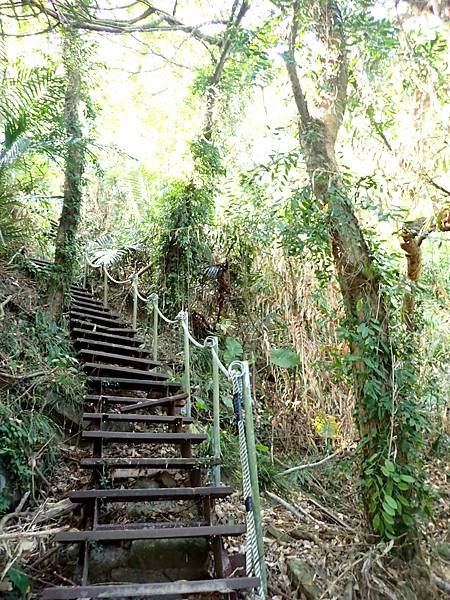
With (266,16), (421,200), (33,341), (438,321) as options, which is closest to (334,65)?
(266,16)

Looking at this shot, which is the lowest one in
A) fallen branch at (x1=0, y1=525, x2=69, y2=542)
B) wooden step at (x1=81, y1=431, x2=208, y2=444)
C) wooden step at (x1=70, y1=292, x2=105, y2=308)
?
fallen branch at (x1=0, y1=525, x2=69, y2=542)

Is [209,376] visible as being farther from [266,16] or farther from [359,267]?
[266,16]

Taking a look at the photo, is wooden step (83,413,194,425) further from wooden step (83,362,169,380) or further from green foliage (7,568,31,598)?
green foliage (7,568,31,598)

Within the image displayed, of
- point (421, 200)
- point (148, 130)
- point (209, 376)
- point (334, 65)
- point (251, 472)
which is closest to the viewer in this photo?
point (251, 472)

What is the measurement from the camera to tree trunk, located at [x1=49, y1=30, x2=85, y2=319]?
5.20 meters

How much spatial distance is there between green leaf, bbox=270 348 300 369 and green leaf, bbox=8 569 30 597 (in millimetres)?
3042

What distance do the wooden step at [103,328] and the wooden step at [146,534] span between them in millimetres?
3025

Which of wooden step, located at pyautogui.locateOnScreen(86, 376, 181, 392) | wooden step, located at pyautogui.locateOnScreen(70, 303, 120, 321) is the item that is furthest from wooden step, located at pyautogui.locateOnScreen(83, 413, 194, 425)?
wooden step, located at pyautogui.locateOnScreen(70, 303, 120, 321)

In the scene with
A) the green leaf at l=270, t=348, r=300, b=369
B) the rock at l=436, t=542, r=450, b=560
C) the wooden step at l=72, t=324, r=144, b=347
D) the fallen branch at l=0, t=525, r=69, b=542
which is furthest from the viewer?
the wooden step at l=72, t=324, r=144, b=347

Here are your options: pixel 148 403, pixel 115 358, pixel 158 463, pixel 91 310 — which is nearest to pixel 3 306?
pixel 115 358

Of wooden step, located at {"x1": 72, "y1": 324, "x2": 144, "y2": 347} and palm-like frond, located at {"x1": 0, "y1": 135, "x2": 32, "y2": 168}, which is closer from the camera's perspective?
palm-like frond, located at {"x1": 0, "y1": 135, "x2": 32, "y2": 168}

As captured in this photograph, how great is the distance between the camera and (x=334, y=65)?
4.02m

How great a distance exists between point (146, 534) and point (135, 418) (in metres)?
1.13

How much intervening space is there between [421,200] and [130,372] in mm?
3031
